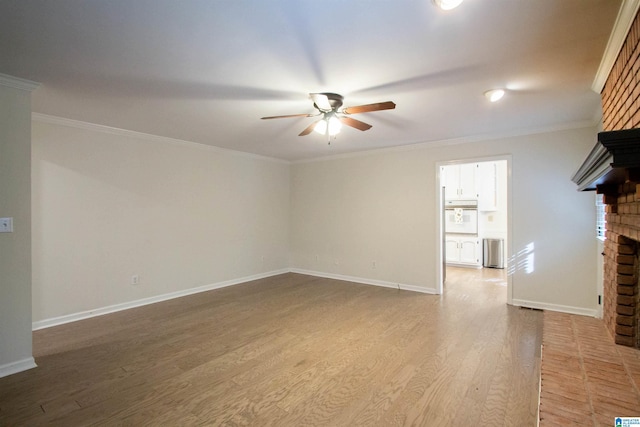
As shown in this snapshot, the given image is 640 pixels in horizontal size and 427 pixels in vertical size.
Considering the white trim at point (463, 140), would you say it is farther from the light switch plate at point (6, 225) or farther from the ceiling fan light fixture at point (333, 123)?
the light switch plate at point (6, 225)

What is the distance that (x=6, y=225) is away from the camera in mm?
2459

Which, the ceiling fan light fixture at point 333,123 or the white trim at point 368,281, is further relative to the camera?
the white trim at point 368,281

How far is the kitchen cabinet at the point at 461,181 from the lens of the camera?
7062 mm

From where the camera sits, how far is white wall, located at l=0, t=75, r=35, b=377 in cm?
244

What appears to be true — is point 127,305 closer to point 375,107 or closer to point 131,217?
point 131,217

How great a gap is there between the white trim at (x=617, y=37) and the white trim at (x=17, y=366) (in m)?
4.79

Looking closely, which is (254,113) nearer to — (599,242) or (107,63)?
(107,63)

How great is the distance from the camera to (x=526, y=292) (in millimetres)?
4094

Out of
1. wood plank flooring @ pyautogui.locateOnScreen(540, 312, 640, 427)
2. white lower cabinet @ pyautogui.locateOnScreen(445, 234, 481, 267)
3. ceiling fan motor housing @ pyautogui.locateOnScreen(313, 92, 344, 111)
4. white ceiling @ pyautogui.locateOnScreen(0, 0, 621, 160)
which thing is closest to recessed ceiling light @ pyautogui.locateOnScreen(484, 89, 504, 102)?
white ceiling @ pyautogui.locateOnScreen(0, 0, 621, 160)

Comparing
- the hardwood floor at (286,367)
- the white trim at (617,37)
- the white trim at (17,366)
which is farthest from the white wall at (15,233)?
the white trim at (617,37)

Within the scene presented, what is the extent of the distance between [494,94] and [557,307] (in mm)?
2967

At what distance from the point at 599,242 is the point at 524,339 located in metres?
1.58

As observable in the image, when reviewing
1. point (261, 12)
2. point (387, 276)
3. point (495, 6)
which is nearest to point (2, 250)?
point (261, 12)

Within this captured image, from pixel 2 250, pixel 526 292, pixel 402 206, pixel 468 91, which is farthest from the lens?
pixel 402 206
